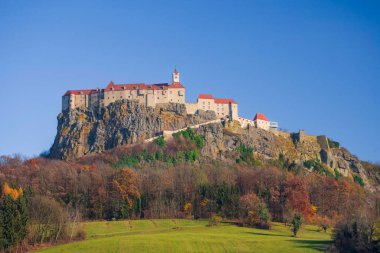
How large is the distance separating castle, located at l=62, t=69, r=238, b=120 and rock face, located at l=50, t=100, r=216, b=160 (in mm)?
2195

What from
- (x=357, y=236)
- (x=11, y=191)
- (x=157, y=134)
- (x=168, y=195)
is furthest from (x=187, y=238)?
(x=157, y=134)

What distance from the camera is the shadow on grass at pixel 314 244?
81350 mm

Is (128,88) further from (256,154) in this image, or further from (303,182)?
(303,182)

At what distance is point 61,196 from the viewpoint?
11512cm

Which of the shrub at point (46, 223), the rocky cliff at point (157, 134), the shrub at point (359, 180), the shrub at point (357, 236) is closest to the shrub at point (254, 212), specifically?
the shrub at point (357, 236)

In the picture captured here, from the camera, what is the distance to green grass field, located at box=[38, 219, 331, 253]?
260 ft

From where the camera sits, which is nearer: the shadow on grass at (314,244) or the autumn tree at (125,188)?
the shadow on grass at (314,244)

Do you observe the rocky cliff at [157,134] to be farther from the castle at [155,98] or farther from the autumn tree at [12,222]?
the autumn tree at [12,222]

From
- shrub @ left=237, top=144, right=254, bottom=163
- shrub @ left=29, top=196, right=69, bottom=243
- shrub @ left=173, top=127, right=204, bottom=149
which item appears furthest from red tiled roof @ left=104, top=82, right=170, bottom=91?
shrub @ left=29, top=196, right=69, bottom=243

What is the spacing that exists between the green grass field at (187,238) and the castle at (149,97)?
67.2 m

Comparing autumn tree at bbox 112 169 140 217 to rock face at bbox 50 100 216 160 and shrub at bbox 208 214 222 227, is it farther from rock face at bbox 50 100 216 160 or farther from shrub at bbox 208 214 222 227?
rock face at bbox 50 100 216 160

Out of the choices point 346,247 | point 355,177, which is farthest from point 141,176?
point 355,177

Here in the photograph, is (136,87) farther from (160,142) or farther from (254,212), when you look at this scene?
(254,212)

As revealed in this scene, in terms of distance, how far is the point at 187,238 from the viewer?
85.2m
